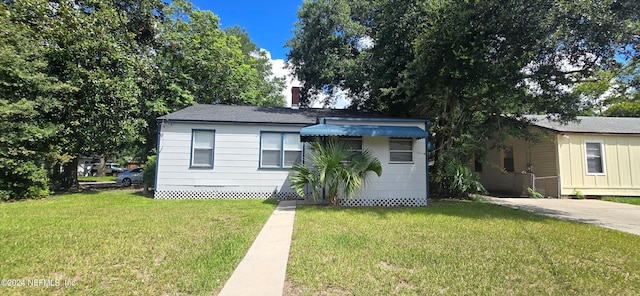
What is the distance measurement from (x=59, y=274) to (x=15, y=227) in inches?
146

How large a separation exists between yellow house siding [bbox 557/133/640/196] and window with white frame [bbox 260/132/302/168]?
11.7 m

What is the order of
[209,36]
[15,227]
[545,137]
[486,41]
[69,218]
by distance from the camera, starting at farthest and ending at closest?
[209,36] → [545,137] → [486,41] → [69,218] → [15,227]

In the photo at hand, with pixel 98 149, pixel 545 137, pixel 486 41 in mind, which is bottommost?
pixel 98 149

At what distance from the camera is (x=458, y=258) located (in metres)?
4.35

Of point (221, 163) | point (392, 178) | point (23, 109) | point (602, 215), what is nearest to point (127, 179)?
point (23, 109)

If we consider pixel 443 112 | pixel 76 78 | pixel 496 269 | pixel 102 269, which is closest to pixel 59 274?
pixel 102 269

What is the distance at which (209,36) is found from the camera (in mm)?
18062

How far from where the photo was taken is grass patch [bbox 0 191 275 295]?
3.38 meters

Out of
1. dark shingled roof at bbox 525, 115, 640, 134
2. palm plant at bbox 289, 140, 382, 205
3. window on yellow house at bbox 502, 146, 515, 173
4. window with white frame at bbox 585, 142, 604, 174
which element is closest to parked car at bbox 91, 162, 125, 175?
palm plant at bbox 289, 140, 382, 205

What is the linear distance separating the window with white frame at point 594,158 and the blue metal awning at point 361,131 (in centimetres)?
969

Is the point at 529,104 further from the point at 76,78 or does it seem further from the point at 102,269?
the point at 76,78

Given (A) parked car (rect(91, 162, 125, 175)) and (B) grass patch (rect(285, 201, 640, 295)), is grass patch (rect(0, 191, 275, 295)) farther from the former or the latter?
(A) parked car (rect(91, 162, 125, 175))

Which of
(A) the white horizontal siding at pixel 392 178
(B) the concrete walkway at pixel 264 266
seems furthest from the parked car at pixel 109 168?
(B) the concrete walkway at pixel 264 266

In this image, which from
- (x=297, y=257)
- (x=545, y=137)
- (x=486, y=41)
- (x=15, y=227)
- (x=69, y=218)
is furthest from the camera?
(x=545, y=137)
